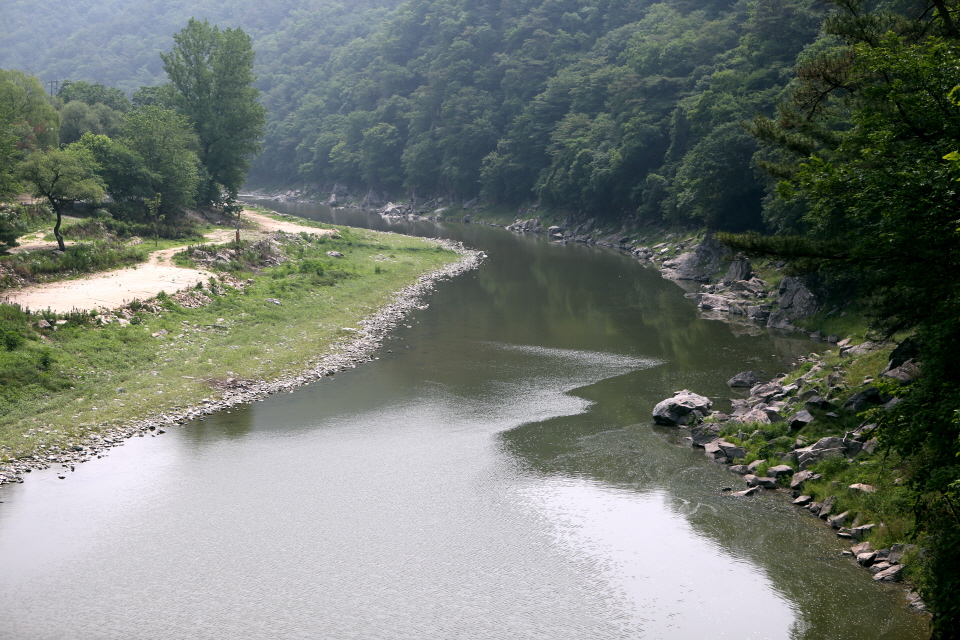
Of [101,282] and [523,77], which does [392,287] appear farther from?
[523,77]

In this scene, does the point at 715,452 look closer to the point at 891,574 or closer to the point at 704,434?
the point at 704,434

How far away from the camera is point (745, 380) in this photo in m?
28.9

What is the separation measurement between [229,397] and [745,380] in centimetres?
1984

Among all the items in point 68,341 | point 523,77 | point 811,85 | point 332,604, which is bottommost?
point 332,604

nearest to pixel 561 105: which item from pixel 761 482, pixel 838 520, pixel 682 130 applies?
pixel 682 130

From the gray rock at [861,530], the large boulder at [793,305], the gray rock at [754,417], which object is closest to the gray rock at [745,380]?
the gray rock at [754,417]

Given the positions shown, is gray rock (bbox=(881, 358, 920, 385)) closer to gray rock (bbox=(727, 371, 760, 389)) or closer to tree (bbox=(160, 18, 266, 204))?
gray rock (bbox=(727, 371, 760, 389))

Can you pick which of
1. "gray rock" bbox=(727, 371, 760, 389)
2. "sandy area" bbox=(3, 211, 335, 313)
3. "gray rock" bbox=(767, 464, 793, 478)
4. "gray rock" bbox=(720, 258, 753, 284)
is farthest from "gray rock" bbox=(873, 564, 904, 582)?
"gray rock" bbox=(720, 258, 753, 284)

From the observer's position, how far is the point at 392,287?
161 ft

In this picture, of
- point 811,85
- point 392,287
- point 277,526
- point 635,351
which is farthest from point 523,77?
point 277,526

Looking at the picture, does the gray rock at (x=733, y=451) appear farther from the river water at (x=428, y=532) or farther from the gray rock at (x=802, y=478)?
the gray rock at (x=802, y=478)

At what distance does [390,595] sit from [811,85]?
1915cm

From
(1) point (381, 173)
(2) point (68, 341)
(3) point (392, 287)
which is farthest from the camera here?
(1) point (381, 173)

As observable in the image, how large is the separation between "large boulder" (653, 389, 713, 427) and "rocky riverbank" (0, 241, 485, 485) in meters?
13.6
